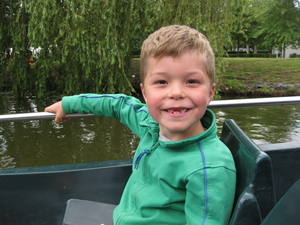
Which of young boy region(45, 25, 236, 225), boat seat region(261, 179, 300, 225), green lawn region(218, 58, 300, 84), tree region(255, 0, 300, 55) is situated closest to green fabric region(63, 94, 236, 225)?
young boy region(45, 25, 236, 225)

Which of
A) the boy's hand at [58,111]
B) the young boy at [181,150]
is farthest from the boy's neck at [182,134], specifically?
the boy's hand at [58,111]

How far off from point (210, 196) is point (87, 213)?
0.78 metres

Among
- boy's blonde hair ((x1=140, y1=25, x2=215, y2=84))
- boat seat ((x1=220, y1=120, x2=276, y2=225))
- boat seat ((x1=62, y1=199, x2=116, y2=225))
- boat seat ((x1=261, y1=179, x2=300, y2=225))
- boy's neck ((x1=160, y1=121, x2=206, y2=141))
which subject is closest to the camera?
boat seat ((x1=261, y1=179, x2=300, y2=225))

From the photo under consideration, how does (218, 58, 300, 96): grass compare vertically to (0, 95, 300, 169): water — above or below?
above

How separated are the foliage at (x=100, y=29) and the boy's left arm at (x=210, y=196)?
492cm

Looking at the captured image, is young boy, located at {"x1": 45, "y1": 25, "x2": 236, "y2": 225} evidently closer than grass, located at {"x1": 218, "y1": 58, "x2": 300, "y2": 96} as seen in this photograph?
Yes

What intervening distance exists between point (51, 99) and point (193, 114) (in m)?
7.56

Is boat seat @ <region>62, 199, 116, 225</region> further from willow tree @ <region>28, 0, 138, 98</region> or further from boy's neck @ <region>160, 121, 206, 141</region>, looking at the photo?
willow tree @ <region>28, 0, 138, 98</region>

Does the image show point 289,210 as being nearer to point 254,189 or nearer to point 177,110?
point 254,189

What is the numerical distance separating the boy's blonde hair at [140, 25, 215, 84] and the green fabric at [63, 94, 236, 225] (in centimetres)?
25

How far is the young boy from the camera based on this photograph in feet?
3.38

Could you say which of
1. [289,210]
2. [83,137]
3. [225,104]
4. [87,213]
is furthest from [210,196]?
[83,137]

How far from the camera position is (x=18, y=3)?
23.3 feet

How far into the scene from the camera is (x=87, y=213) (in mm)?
1569
